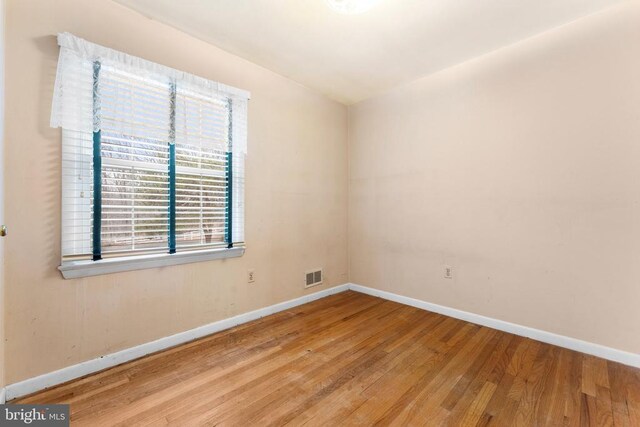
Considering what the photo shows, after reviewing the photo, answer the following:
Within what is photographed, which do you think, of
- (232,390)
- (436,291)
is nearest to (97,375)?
(232,390)

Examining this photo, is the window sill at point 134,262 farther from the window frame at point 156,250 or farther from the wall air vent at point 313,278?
the wall air vent at point 313,278

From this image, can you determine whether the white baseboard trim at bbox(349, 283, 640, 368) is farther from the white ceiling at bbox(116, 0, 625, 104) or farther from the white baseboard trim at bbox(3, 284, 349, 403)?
the white ceiling at bbox(116, 0, 625, 104)

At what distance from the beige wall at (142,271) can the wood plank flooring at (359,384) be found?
29cm

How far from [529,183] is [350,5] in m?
2.05

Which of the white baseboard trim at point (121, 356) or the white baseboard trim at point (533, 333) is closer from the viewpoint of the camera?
the white baseboard trim at point (121, 356)

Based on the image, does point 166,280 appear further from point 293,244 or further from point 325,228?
point 325,228

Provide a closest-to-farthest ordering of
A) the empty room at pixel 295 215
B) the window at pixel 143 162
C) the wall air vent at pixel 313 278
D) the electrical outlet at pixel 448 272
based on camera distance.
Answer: the empty room at pixel 295 215 → the window at pixel 143 162 → the electrical outlet at pixel 448 272 → the wall air vent at pixel 313 278

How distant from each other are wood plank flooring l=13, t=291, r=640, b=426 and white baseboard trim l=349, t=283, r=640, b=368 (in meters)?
0.08

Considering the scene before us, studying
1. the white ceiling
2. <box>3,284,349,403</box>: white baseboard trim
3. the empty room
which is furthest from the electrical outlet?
the white ceiling

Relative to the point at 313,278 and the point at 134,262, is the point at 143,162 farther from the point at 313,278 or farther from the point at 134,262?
the point at 313,278

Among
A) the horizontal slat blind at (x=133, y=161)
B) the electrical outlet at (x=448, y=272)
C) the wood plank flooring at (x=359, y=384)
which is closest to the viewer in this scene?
the wood plank flooring at (x=359, y=384)

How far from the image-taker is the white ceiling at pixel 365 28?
1970 mm

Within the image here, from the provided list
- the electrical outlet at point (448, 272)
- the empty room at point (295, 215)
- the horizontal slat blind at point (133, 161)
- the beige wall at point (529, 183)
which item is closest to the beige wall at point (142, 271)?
the empty room at point (295, 215)

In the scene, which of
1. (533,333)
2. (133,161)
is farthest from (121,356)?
(533,333)
